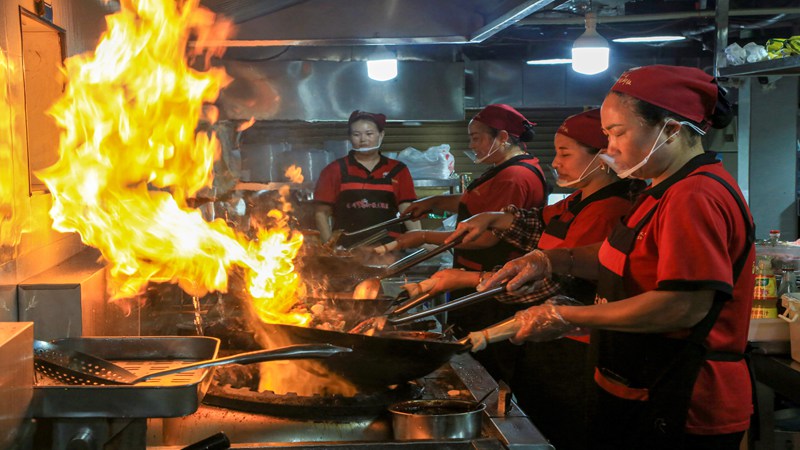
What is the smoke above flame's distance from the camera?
296cm

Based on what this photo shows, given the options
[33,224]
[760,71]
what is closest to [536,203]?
[760,71]

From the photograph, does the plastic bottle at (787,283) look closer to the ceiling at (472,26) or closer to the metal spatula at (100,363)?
the ceiling at (472,26)

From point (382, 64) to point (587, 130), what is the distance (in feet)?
13.2

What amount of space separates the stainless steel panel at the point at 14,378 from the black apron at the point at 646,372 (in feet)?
6.29

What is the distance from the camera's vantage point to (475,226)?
4.40 m

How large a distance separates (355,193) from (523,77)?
10.6 feet

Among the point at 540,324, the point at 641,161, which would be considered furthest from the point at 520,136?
the point at 540,324

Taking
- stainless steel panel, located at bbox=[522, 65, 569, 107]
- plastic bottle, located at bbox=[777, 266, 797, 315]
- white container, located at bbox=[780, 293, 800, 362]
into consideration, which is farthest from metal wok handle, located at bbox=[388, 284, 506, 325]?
stainless steel panel, located at bbox=[522, 65, 569, 107]

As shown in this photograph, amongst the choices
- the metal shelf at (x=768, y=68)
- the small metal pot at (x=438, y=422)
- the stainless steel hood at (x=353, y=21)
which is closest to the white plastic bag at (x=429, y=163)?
the metal shelf at (x=768, y=68)

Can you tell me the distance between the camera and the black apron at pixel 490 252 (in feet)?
16.0

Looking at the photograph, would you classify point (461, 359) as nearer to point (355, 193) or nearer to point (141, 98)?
point (141, 98)

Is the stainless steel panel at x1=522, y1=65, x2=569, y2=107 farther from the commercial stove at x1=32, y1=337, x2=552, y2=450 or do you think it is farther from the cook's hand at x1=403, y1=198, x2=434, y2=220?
the commercial stove at x1=32, y1=337, x2=552, y2=450

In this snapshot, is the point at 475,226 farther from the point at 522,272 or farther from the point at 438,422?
the point at 438,422

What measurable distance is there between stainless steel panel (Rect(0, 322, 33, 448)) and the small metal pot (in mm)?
1024
